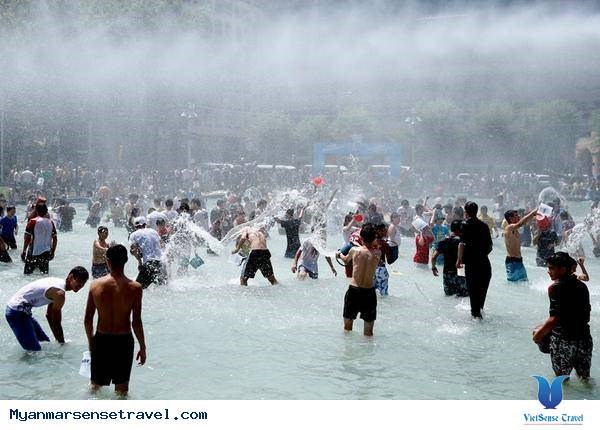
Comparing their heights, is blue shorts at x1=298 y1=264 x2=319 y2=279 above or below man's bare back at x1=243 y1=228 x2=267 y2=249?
below

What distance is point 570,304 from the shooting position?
245 inches

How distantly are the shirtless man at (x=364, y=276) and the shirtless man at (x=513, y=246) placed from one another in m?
3.20

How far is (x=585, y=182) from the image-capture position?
4156 centimetres

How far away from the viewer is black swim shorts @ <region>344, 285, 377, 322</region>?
817 centimetres

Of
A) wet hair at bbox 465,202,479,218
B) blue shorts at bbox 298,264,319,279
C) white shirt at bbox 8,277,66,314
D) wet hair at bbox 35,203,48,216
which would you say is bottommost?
blue shorts at bbox 298,264,319,279

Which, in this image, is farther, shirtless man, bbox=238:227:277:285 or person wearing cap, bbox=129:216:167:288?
shirtless man, bbox=238:227:277:285

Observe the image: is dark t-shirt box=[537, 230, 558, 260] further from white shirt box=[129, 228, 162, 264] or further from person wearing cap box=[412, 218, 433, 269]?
white shirt box=[129, 228, 162, 264]

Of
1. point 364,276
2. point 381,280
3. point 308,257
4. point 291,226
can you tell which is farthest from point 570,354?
point 291,226

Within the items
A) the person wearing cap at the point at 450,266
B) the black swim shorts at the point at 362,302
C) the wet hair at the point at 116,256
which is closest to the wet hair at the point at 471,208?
the person wearing cap at the point at 450,266

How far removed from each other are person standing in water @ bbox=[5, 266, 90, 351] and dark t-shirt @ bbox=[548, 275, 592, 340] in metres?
4.23

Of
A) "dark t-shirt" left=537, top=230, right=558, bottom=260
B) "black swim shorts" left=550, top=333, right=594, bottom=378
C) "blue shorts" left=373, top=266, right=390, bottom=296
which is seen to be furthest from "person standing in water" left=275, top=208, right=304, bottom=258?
"black swim shorts" left=550, top=333, right=594, bottom=378

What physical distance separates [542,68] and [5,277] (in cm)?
5867

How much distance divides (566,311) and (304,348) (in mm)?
3049

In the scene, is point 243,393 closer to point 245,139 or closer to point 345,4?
point 245,139
